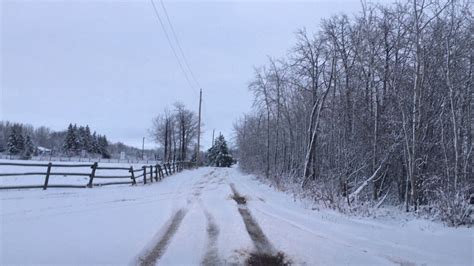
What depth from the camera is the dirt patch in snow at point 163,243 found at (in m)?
5.78

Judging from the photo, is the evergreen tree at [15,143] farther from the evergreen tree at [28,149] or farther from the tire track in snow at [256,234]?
the tire track in snow at [256,234]

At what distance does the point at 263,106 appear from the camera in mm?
33062

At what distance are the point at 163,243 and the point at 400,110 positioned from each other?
9.08 m

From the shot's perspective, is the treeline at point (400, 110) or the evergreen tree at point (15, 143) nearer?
the treeline at point (400, 110)

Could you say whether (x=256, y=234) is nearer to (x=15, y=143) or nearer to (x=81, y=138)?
(x=15, y=143)

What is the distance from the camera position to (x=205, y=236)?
7676mm

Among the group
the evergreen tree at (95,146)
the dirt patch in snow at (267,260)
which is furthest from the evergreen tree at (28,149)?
the dirt patch in snow at (267,260)

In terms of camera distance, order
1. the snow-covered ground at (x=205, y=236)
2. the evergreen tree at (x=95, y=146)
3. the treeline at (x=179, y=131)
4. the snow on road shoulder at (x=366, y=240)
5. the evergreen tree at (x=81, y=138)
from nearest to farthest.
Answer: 1. the snow-covered ground at (x=205, y=236)
2. the snow on road shoulder at (x=366, y=240)
3. the treeline at (x=179, y=131)
4. the evergreen tree at (x=81, y=138)
5. the evergreen tree at (x=95, y=146)

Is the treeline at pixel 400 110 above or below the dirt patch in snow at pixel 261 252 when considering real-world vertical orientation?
above

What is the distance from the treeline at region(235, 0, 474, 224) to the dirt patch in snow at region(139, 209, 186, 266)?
5211mm

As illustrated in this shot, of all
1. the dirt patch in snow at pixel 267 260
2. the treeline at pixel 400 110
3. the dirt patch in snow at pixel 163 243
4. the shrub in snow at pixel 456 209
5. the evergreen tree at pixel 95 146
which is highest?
the evergreen tree at pixel 95 146

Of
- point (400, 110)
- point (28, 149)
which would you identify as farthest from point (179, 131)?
point (400, 110)

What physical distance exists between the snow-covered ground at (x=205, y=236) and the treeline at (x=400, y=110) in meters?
1.89

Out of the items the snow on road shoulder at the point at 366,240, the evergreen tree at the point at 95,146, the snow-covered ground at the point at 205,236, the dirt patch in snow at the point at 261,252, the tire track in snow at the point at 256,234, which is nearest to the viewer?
the dirt patch in snow at the point at 261,252
